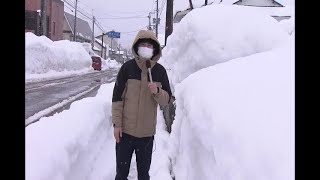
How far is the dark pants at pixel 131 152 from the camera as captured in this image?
3.44 meters

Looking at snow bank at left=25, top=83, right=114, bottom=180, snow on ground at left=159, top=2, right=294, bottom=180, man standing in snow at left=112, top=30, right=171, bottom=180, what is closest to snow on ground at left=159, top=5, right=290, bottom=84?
snow on ground at left=159, top=2, right=294, bottom=180

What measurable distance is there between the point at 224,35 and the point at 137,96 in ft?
9.44

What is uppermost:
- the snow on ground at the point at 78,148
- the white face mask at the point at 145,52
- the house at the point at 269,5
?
the house at the point at 269,5

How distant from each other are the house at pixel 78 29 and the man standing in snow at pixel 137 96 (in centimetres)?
5110

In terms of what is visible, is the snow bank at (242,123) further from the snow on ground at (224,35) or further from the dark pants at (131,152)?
the snow on ground at (224,35)

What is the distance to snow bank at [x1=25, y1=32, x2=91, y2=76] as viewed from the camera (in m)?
24.6

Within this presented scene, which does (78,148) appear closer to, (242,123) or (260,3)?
(242,123)

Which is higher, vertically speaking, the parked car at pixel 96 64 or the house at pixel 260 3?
the house at pixel 260 3

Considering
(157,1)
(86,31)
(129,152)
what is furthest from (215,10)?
(86,31)

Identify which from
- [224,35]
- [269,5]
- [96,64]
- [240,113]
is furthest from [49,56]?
[240,113]

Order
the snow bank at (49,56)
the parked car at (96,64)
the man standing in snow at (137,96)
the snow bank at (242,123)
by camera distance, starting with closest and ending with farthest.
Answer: the snow bank at (242,123) → the man standing in snow at (137,96) → the snow bank at (49,56) → the parked car at (96,64)

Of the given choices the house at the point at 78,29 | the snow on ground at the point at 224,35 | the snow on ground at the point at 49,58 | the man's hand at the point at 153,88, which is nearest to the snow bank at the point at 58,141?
the man's hand at the point at 153,88
